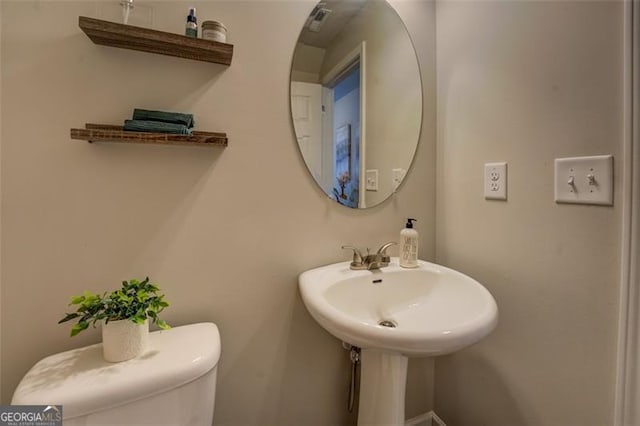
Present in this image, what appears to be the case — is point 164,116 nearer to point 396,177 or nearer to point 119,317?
point 119,317

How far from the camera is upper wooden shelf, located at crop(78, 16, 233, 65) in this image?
706 millimetres

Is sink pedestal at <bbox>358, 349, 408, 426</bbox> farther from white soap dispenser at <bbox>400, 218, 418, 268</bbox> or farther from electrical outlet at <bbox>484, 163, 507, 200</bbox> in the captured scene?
electrical outlet at <bbox>484, 163, 507, 200</bbox>

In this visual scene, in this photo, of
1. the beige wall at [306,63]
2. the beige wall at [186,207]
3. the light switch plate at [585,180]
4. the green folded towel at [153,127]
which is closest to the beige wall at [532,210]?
the light switch plate at [585,180]

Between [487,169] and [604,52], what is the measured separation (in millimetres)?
398

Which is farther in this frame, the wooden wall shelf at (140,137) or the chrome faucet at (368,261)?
the chrome faucet at (368,261)

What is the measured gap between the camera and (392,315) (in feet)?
3.27

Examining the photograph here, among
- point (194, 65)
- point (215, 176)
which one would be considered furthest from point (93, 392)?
point (194, 65)

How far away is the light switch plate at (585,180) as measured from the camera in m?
0.69

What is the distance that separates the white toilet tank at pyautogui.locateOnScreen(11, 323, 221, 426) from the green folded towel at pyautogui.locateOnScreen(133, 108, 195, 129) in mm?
598

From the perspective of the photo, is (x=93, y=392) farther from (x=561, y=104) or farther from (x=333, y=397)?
(x=561, y=104)

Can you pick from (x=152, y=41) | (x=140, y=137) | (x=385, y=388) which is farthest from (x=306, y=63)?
(x=385, y=388)

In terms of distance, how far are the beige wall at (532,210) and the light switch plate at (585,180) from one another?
0.05 ft

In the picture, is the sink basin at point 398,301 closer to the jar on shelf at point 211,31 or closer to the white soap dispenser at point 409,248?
the white soap dispenser at point 409,248

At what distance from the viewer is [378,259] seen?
40.3 inches
